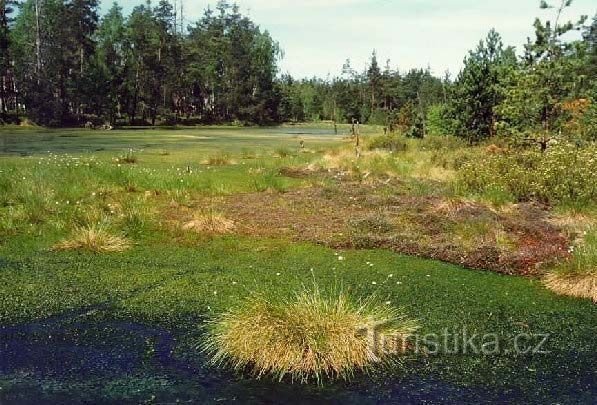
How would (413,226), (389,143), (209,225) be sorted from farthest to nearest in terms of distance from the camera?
(389,143), (413,226), (209,225)

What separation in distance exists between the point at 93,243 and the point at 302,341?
525 centimetres

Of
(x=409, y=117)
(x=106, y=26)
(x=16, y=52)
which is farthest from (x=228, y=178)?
(x=106, y=26)

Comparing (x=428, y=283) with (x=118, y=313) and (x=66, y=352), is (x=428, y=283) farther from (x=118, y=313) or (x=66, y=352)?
(x=66, y=352)

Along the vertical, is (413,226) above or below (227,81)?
below

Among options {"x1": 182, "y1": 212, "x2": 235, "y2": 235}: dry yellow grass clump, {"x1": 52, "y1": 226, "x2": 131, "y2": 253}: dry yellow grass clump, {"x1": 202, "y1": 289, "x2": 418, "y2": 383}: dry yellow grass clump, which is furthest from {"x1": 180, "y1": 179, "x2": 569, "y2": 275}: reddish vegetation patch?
{"x1": 202, "y1": 289, "x2": 418, "y2": 383}: dry yellow grass clump

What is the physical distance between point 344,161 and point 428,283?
13.7 meters

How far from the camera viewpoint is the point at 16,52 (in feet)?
167

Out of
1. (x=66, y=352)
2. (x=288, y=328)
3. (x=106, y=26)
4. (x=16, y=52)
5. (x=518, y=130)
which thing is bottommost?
(x=66, y=352)

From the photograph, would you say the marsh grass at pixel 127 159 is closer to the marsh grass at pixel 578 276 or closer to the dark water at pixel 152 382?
the dark water at pixel 152 382

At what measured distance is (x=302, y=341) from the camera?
5039 millimetres

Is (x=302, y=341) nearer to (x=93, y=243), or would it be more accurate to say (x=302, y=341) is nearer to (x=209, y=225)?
(x=93, y=243)

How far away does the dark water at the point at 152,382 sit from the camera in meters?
4.62

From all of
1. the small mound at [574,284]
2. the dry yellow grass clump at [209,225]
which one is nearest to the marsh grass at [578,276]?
the small mound at [574,284]

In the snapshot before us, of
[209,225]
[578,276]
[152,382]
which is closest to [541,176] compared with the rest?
[578,276]
